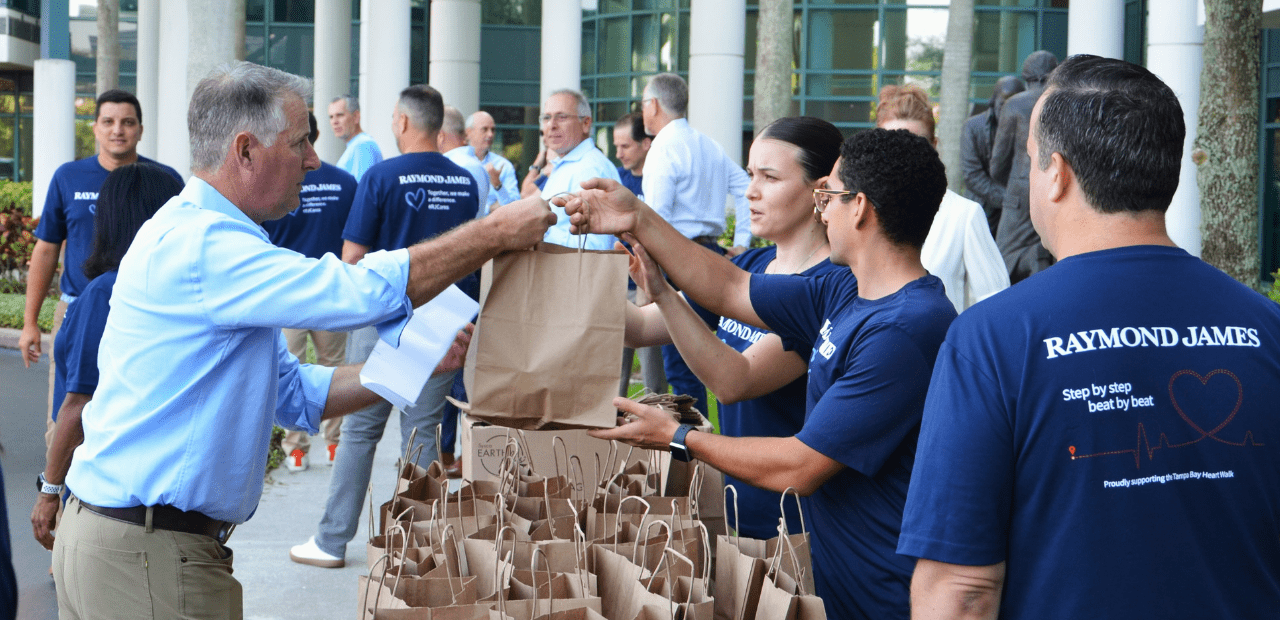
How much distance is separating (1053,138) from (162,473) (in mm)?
1925

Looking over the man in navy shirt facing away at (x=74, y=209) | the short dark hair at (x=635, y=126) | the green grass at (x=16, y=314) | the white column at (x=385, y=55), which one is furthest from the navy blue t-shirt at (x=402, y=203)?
the white column at (x=385, y=55)

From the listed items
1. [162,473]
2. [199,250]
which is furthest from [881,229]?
[162,473]

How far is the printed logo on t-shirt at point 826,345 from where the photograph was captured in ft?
8.57

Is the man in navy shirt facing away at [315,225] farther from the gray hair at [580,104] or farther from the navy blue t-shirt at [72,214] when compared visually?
the gray hair at [580,104]

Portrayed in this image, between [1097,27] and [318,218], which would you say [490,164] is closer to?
[318,218]

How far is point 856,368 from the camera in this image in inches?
97.5

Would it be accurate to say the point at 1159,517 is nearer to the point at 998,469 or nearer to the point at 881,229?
the point at 998,469

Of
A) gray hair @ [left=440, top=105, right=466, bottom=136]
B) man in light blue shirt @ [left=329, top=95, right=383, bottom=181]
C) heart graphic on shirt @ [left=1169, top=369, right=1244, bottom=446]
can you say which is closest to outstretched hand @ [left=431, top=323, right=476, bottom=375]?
heart graphic on shirt @ [left=1169, top=369, right=1244, bottom=446]

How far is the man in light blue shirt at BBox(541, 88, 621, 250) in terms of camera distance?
750 centimetres

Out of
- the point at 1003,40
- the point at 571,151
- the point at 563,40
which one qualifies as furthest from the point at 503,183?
the point at 1003,40

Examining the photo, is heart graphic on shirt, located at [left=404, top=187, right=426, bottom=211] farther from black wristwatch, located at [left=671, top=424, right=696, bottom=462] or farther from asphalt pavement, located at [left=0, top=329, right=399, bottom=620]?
black wristwatch, located at [left=671, top=424, right=696, bottom=462]

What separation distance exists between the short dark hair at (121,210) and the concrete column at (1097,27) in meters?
10.3

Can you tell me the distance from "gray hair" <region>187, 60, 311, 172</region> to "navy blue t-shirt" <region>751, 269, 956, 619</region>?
1378 mm

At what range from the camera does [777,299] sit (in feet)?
10.2
